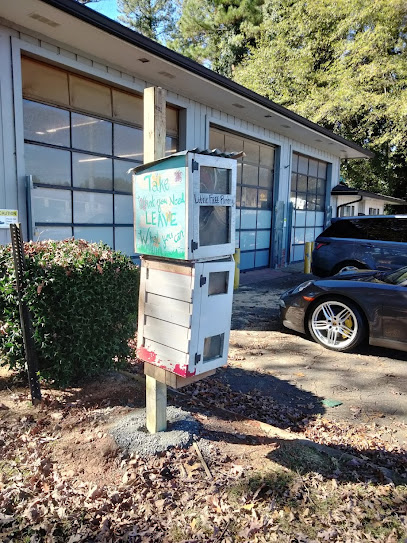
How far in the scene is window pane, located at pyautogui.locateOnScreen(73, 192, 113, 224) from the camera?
7461mm

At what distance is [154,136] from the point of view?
8.31 feet

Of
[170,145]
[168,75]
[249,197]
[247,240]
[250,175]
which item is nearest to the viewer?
[168,75]

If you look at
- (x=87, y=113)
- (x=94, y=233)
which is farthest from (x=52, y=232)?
(x=87, y=113)

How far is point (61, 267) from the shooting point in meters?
3.15

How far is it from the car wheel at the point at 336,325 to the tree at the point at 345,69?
16.2 metres

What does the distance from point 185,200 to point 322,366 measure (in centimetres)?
326

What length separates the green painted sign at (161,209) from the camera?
2289 millimetres

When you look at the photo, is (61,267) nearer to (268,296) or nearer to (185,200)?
(185,200)

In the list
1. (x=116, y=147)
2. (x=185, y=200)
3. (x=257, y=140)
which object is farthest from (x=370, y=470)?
(x=257, y=140)

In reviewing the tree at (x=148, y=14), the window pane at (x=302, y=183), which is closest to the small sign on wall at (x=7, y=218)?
the window pane at (x=302, y=183)

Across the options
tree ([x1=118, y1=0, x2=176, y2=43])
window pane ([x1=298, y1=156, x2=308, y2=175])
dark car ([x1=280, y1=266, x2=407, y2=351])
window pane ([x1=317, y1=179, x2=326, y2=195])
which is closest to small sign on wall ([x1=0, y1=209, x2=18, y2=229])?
dark car ([x1=280, y1=266, x2=407, y2=351])

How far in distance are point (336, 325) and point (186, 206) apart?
367cm

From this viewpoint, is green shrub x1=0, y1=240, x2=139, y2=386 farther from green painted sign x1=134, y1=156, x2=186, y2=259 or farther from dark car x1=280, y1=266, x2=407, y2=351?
dark car x1=280, y1=266, x2=407, y2=351

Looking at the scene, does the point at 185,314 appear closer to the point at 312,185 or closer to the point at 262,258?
the point at 262,258
